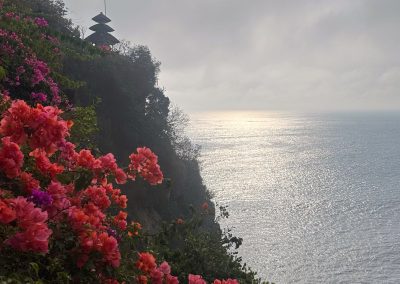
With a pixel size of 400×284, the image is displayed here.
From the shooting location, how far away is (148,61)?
3588 centimetres

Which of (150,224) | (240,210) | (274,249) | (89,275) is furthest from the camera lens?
(240,210)

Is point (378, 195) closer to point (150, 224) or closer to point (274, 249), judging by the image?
point (274, 249)

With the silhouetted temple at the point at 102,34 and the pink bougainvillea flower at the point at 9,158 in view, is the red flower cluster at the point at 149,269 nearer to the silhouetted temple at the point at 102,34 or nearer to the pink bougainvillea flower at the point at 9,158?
the pink bougainvillea flower at the point at 9,158

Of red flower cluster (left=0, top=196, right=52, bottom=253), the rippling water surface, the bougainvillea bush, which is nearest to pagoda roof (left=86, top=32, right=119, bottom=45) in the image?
the rippling water surface

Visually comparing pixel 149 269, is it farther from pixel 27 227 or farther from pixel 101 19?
pixel 101 19

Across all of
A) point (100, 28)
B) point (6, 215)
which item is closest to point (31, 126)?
point (6, 215)

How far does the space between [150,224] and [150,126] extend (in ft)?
27.9

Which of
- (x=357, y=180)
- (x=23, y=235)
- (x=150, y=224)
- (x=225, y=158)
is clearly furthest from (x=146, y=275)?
(x=225, y=158)

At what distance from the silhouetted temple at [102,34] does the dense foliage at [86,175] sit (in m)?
7.49

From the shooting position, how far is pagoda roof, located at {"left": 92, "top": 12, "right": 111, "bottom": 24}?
43.2 metres

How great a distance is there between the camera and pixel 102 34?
1740 inches

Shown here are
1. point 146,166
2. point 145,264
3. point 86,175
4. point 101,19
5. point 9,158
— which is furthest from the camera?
point 101,19

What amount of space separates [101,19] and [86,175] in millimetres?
42360

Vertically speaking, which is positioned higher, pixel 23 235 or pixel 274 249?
pixel 23 235
